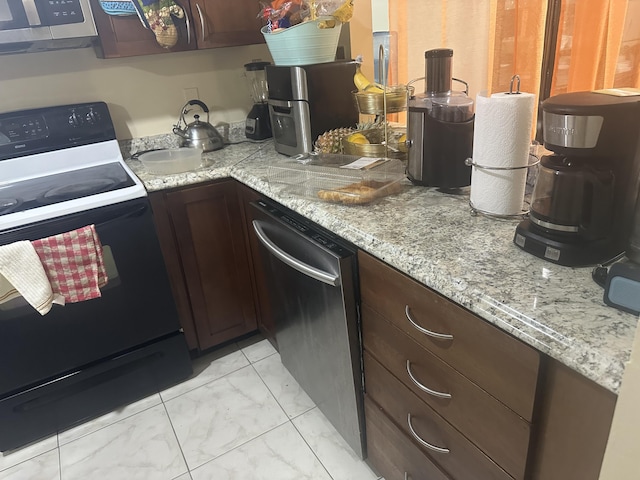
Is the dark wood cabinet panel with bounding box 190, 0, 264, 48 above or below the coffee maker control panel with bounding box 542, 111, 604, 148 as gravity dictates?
above

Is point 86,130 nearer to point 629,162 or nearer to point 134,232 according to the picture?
point 134,232

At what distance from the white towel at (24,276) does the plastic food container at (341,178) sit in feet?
2.63

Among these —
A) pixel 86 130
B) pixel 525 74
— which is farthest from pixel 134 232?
pixel 525 74

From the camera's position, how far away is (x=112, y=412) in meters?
1.89

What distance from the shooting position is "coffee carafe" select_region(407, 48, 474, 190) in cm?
125

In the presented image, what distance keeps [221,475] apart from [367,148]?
123 centimetres

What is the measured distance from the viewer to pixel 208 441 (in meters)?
1.71

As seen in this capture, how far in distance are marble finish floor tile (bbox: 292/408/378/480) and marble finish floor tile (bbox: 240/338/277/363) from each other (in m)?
0.43

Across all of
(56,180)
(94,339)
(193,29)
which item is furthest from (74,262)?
(193,29)

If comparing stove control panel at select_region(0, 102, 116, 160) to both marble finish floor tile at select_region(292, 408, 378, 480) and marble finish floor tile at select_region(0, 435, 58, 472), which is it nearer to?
marble finish floor tile at select_region(0, 435, 58, 472)

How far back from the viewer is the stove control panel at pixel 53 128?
183cm

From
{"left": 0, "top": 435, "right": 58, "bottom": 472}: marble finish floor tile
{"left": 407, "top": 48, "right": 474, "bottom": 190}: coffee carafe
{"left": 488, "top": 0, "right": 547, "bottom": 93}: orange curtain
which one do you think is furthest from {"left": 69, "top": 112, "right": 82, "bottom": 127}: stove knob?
{"left": 488, "top": 0, "right": 547, "bottom": 93}: orange curtain

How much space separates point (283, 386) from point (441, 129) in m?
1.25

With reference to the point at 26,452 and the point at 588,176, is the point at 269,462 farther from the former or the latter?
the point at 588,176
